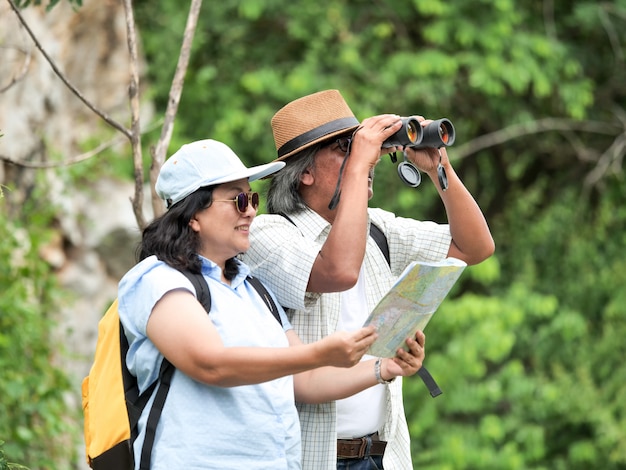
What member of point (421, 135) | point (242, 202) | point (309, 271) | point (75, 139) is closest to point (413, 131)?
point (421, 135)

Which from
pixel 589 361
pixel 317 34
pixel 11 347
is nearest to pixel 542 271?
pixel 589 361

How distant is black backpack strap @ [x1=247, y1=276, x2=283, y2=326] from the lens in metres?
2.27

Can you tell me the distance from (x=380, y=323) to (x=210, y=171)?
1.59 feet

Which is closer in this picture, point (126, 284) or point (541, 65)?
point (126, 284)

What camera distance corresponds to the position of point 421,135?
2.47 meters

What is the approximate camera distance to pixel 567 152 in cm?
754

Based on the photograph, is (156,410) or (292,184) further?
(292,184)

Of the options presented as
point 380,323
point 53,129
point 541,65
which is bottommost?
point 541,65

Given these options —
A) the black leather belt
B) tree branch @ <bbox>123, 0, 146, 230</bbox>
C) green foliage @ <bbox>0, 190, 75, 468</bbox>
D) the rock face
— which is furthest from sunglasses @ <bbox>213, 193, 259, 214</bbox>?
the rock face

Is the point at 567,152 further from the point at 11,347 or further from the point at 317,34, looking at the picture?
the point at 11,347

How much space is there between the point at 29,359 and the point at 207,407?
2.72 m

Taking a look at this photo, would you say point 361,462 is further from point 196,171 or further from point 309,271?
point 196,171

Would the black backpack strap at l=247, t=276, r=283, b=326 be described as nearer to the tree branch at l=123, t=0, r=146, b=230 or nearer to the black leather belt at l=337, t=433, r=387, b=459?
the black leather belt at l=337, t=433, r=387, b=459

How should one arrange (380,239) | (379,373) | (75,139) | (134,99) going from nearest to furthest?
(379,373)
(380,239)
(134,99)
(75,139)
